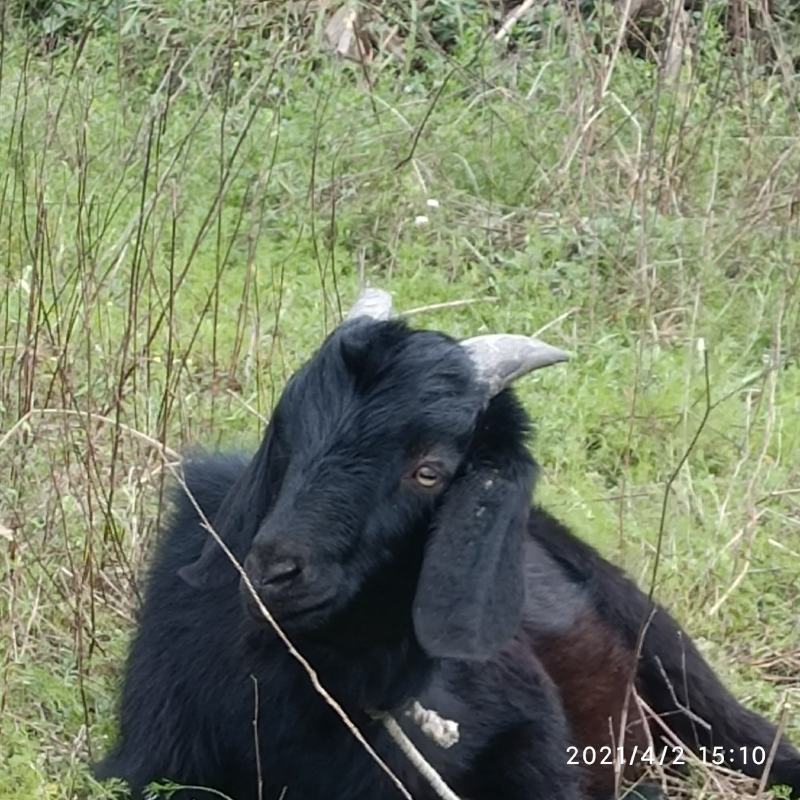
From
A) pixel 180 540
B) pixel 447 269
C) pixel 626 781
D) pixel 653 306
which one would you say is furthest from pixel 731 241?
pixel 180 540

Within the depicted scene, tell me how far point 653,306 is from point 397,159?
1644 mm

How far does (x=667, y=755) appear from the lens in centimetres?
530

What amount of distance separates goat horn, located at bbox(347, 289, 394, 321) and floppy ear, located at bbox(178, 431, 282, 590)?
0.43 metres

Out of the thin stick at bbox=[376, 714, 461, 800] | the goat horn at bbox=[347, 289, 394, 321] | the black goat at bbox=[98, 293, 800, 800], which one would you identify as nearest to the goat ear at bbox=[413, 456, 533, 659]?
the black goat at bbox=[98, 293, 800, 800]

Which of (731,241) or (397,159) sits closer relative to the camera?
(731,241)

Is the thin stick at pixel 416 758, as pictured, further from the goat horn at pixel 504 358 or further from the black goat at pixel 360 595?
the goat horn at pixel 504 358

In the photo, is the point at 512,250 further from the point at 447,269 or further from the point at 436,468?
the point at 436,468

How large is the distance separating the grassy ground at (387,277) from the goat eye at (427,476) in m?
1.18

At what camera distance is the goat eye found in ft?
13.2

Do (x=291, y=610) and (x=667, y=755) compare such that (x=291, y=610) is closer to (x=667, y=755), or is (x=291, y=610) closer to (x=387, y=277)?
(x=667, y=755)

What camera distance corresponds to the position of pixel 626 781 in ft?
16.6

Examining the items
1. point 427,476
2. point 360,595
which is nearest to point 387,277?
point 427,476

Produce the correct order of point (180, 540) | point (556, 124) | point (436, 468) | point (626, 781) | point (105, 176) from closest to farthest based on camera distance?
1. point (436, 468)
2. point (180, 540)
3. point (626, 781)
4. point (105, 176)
5. point (556, 124)

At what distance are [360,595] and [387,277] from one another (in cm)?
399
